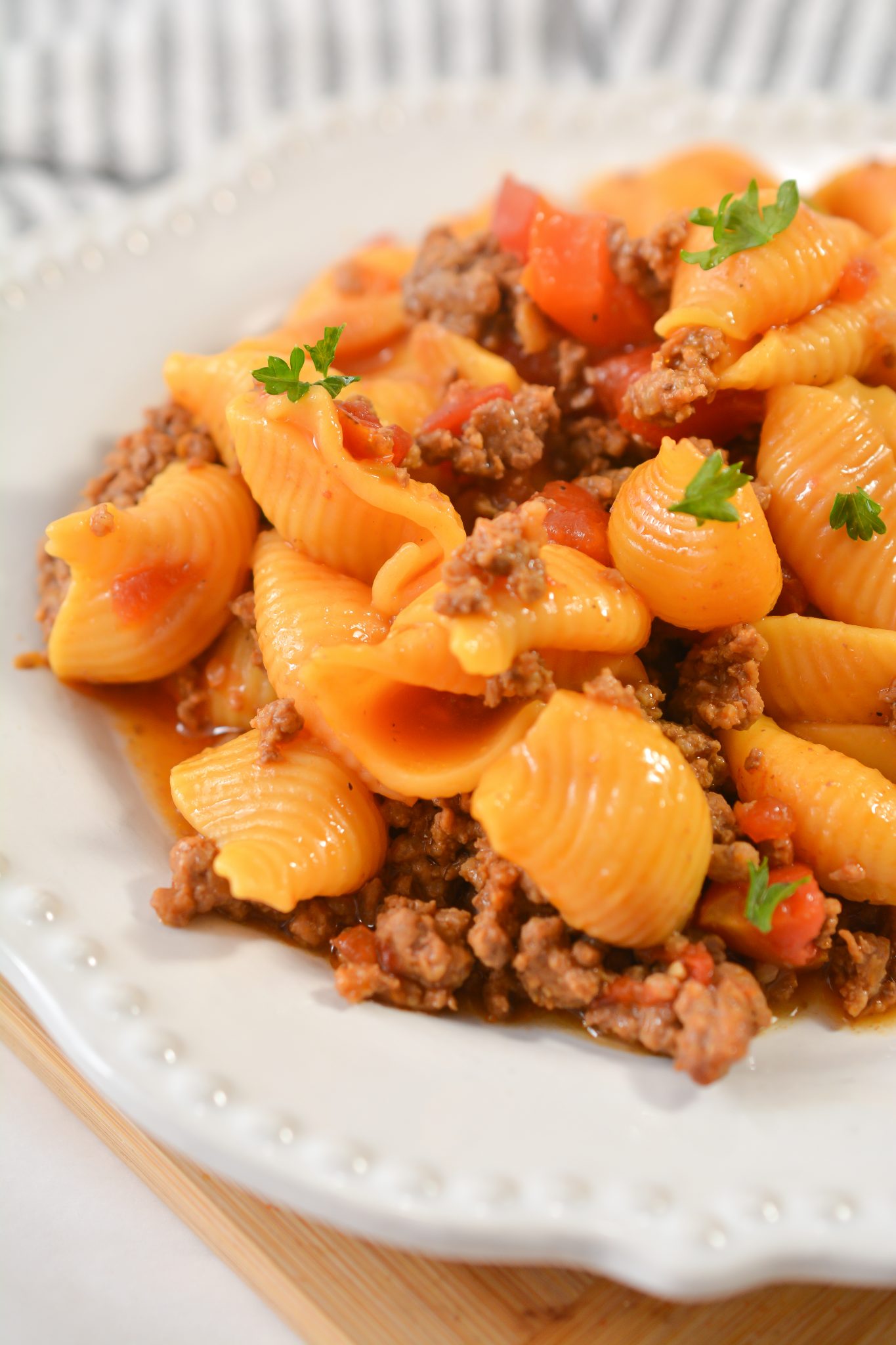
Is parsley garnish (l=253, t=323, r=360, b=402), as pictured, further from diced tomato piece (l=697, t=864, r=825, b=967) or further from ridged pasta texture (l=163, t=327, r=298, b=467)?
diced tomato piece (l=697, t=864, r=825, b=967)

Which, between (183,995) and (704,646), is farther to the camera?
(704,646)

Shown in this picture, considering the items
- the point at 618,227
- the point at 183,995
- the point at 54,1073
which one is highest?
the point at 618,227

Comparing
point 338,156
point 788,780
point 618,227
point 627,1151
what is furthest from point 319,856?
point 338,156

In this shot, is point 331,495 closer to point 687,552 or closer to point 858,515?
point 687,552

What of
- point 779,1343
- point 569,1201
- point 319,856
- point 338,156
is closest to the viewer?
point 569,1201

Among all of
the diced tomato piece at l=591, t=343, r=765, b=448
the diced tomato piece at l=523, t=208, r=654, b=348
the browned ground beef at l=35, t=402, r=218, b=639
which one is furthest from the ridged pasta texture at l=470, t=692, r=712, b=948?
the browned ground beef at l=35, t=402, r=218, b=639

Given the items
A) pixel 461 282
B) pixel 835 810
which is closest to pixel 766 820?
pixel 835 810

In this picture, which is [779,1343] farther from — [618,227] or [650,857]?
[618,227]
